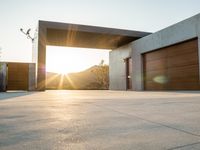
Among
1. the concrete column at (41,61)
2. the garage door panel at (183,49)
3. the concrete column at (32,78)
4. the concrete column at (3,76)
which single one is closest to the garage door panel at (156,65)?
the garage door panel at (183,49)

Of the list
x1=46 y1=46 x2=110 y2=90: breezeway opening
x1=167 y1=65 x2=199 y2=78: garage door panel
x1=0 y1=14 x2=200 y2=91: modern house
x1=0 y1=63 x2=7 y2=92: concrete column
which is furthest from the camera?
x1=46 y1=46 x2=110 y2=90: breezeway opening

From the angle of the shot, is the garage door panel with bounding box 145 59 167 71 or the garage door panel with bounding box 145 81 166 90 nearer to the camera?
the garage door panel with bounding box 145 59 167 71

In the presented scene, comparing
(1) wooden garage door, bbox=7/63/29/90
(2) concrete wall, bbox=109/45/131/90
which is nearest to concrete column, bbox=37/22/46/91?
(1) wooden garage door, bbox=7/63/29/90

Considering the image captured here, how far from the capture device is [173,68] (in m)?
13.5

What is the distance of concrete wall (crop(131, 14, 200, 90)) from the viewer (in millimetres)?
11718

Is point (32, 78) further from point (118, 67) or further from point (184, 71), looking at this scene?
point (184, 71)

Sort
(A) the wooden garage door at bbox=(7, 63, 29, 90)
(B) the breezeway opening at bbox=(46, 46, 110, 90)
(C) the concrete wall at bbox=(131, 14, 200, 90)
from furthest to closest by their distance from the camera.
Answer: (B) the breezeway opening at bbox=(46, 46, 110, 90), (A) the wooden garage door at bbox=(7, 63, 29, 90), (C) the concrete wall at bbox=(131, 14, 200, 90)

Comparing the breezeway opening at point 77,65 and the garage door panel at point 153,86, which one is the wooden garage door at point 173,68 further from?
the breezeway opening at point 77,65

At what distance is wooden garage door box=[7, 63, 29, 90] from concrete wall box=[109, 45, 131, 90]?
809 centimetres

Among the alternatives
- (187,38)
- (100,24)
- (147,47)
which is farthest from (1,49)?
(187,38)

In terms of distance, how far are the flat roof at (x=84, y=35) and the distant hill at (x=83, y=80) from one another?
30.3ft

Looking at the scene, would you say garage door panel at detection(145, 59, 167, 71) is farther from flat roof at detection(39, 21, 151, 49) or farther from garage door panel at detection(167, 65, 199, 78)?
flat roof at detection(39, 21, 151, 49)

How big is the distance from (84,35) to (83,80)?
29223 mm

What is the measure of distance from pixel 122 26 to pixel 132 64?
303 centimetres
